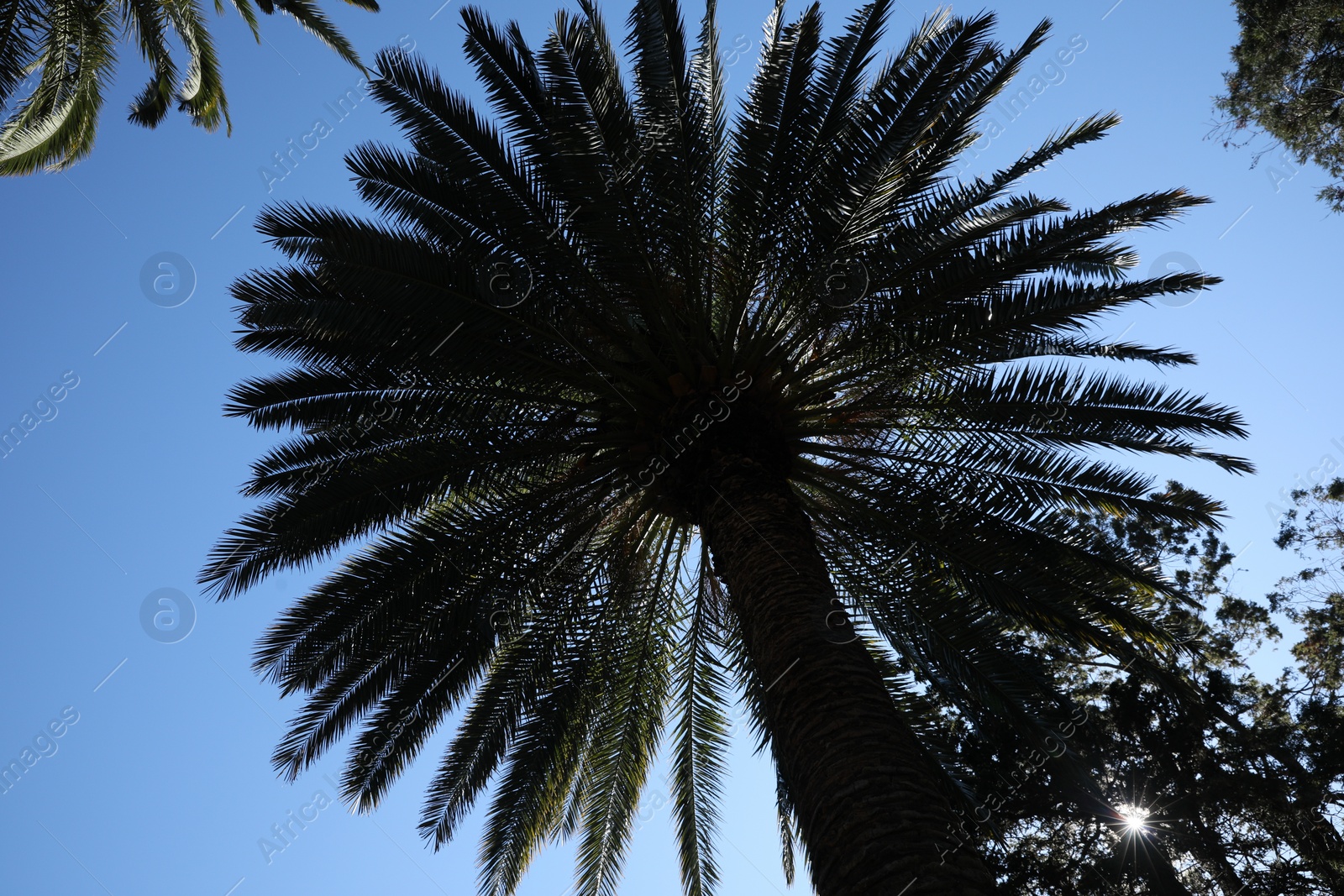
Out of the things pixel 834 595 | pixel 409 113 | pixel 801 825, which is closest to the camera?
pixel 801 825

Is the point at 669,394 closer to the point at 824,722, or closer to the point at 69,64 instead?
the point at 824,722

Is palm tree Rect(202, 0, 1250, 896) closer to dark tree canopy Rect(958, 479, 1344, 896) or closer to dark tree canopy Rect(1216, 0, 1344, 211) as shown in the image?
dark tree canopy Rect(958, 479, 1344, 896)

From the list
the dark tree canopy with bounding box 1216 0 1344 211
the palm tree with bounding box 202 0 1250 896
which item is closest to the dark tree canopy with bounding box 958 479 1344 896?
the palm tree with bounding box 202 0 1250 896

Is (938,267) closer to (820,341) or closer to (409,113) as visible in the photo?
(820,341)

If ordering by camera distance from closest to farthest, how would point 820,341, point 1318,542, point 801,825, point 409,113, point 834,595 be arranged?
point 801,825 → point 834,595 → point 409,113 → point 820,341 → point 1318,542

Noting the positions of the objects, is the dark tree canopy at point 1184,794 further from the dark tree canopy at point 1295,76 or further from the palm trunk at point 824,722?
the dark tree canopy at point 1295,76

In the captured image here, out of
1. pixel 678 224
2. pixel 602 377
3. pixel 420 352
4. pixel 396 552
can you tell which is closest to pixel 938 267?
pixel 678 224

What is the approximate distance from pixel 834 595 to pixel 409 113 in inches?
189

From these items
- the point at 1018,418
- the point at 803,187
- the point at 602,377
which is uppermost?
the point at 803,187

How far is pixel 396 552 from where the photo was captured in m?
6.56

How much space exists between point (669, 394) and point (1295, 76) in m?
13.1

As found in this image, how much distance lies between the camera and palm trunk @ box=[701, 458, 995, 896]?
145 inches

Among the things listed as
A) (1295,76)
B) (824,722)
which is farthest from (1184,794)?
(1295,76)

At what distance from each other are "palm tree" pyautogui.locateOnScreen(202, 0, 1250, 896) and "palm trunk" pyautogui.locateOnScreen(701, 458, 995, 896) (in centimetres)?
7
